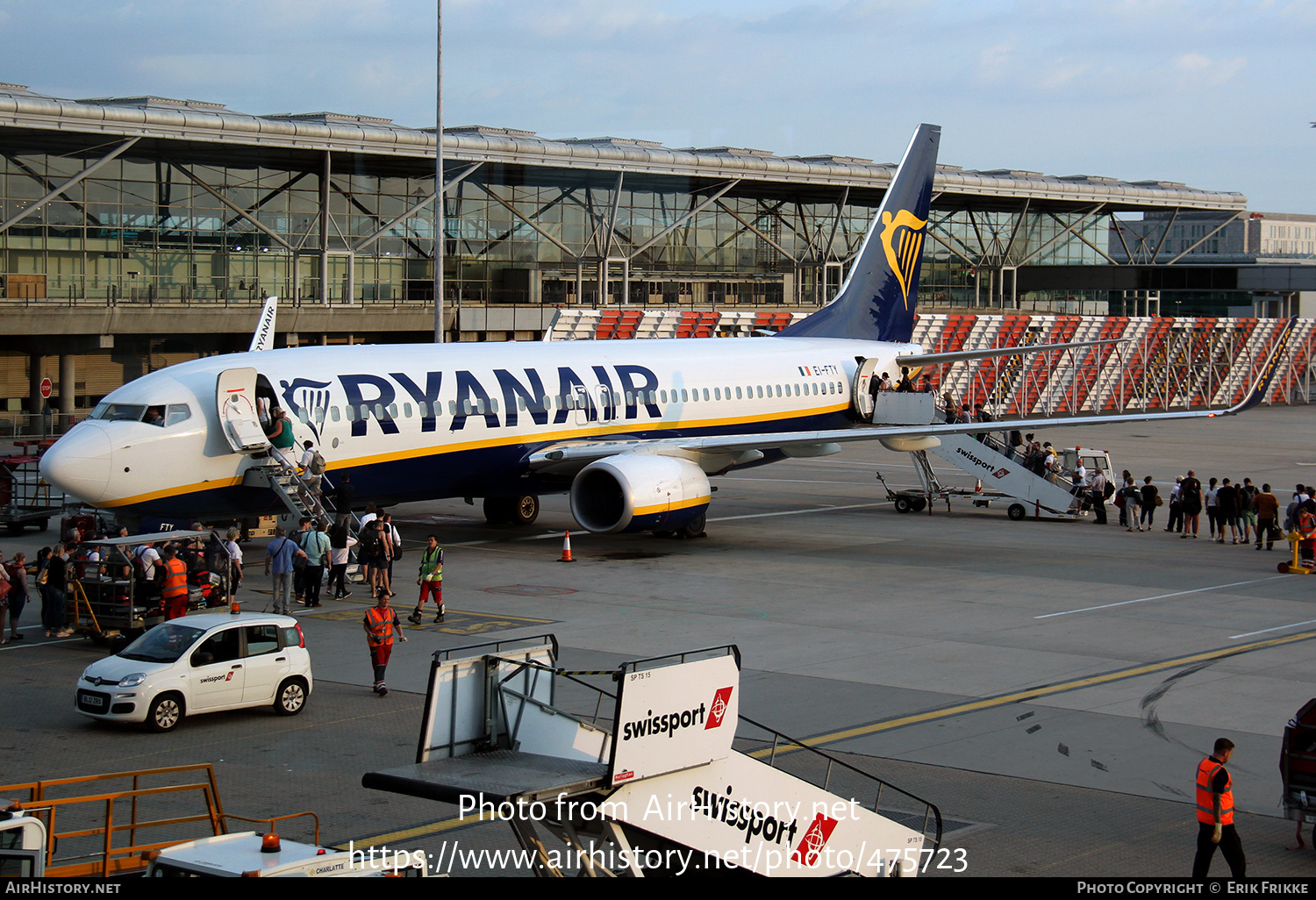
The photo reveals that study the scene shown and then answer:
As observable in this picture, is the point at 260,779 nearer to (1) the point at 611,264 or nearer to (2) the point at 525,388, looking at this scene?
(2) the point at 525,388

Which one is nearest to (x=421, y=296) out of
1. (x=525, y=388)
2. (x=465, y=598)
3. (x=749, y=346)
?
(x=749, y=346)

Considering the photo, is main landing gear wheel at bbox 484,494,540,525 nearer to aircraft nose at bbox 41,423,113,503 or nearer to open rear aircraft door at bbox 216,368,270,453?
open rear aircraft door at bbox 216,368,270,453

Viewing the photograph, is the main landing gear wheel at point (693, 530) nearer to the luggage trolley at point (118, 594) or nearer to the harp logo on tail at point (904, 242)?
the luggage trolley at point (118, 594)

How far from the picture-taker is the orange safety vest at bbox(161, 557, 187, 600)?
2294cm

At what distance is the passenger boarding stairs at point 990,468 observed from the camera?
3975cm

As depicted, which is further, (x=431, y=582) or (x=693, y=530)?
(x=693, y=530)

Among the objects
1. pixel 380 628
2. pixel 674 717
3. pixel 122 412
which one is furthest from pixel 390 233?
pixel 674 717

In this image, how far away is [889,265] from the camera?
4419cm

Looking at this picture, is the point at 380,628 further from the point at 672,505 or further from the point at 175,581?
the point at 672,505

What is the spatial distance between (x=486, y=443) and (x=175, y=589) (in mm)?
10031

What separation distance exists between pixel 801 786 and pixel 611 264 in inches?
2737

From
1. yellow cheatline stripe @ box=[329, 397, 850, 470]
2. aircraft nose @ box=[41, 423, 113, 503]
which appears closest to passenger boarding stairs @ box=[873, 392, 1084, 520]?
yellow cheatline stripe @ box=[329, 397, 850, 470]

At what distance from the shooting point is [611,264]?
78.6 meters

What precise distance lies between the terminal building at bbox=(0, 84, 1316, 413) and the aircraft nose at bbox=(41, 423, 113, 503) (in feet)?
95.7
